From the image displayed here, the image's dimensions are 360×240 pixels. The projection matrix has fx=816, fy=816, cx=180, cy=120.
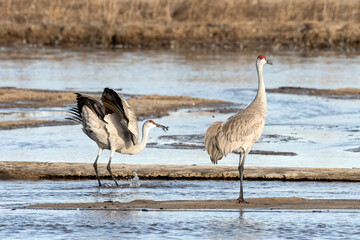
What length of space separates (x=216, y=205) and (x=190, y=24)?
39435mm

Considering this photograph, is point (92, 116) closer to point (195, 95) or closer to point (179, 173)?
point (179, 173)

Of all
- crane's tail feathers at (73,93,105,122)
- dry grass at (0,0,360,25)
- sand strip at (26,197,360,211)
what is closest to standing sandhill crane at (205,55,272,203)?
sand strip at (26,197,360,211)

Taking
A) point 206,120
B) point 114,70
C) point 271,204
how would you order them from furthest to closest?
point 114,70, point 206,120, point 271,204

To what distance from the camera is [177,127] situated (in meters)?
17.6

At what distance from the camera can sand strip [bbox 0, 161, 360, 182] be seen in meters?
11.7

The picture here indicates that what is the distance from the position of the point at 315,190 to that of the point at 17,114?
1005 cm

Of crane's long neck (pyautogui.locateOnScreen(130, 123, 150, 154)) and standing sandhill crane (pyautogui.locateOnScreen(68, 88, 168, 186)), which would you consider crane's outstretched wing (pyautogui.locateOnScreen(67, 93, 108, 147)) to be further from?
crane's long neck (pyautogui.locateOnScreen(130, 123, 150, 154))

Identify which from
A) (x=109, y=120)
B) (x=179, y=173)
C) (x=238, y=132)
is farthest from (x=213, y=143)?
(x=109, y=120)

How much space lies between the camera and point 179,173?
11734mm

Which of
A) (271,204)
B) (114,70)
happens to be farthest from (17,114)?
(114,70)

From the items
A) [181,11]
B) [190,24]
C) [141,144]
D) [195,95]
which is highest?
[181,11]

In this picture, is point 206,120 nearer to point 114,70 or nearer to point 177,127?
point 177,127

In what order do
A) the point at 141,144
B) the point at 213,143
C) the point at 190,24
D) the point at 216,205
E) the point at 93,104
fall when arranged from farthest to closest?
the point at 190,24 → the point at 141,144 → the point at 93,104 → the point at 213,143 → the point at 216,205

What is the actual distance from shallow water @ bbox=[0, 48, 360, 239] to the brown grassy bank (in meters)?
11.1
